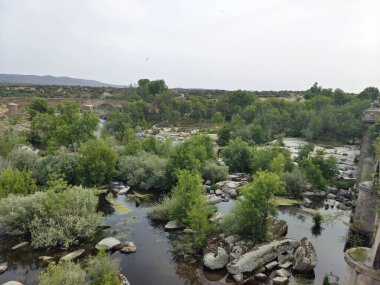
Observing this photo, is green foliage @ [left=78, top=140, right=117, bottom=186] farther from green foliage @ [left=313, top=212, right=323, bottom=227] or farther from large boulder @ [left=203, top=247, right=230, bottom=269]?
green foliage @ [left=313, top=212, right=323, bottom=227]

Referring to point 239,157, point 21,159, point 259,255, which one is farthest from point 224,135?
point 259,255

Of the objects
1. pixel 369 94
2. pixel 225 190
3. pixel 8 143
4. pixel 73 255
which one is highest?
pixel 369 94

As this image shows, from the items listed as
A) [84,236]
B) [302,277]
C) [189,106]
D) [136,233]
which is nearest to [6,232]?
[84,236]

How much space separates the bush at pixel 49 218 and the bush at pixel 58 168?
29.8 feet

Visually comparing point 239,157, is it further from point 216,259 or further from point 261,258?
point 216,259

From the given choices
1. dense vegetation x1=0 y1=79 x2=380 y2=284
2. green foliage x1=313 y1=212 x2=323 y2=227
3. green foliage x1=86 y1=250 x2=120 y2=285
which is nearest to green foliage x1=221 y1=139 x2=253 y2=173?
dense vegetation x1=0 y1=79 x2=380 y2=284

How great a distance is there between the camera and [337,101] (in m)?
90.1

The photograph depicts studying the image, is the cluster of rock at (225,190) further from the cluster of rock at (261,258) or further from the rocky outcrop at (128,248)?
the rocky outcrop at (128,248)

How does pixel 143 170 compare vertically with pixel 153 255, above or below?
above

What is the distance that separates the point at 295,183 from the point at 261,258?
16596 mm

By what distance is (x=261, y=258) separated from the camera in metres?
22.6

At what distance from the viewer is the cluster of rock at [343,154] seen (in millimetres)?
45306

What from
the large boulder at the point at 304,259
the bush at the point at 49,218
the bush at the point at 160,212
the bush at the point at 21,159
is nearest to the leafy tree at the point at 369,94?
the bush at the point at 160,212

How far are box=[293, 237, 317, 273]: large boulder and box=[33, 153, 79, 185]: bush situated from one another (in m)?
22.2
